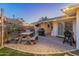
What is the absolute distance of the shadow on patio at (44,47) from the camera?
475cm

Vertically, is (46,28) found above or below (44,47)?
above

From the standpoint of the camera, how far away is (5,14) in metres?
4.72

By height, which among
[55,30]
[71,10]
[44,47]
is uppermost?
[71,10]

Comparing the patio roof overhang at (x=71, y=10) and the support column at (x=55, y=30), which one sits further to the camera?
the support column at (x=55, y=30)

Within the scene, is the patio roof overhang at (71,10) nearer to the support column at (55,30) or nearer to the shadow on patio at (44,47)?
the support column at (55,30)

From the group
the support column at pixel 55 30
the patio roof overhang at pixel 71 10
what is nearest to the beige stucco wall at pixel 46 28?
the support column at pixel 55 30

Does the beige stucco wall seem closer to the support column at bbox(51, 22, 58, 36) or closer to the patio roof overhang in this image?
the support column at bbox(51, 22, 58, 36)

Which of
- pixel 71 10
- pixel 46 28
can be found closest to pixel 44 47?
pixel 46 28

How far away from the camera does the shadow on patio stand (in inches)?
187

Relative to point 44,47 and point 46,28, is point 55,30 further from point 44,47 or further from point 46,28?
point 44,47

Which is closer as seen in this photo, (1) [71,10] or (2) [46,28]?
(1) [71,10]

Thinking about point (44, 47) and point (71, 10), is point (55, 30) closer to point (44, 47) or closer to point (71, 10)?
point (44, 47)

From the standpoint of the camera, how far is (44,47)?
4.77m

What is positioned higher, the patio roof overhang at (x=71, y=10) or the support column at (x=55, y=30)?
the patio roof overhang at (x=71, y=10)
